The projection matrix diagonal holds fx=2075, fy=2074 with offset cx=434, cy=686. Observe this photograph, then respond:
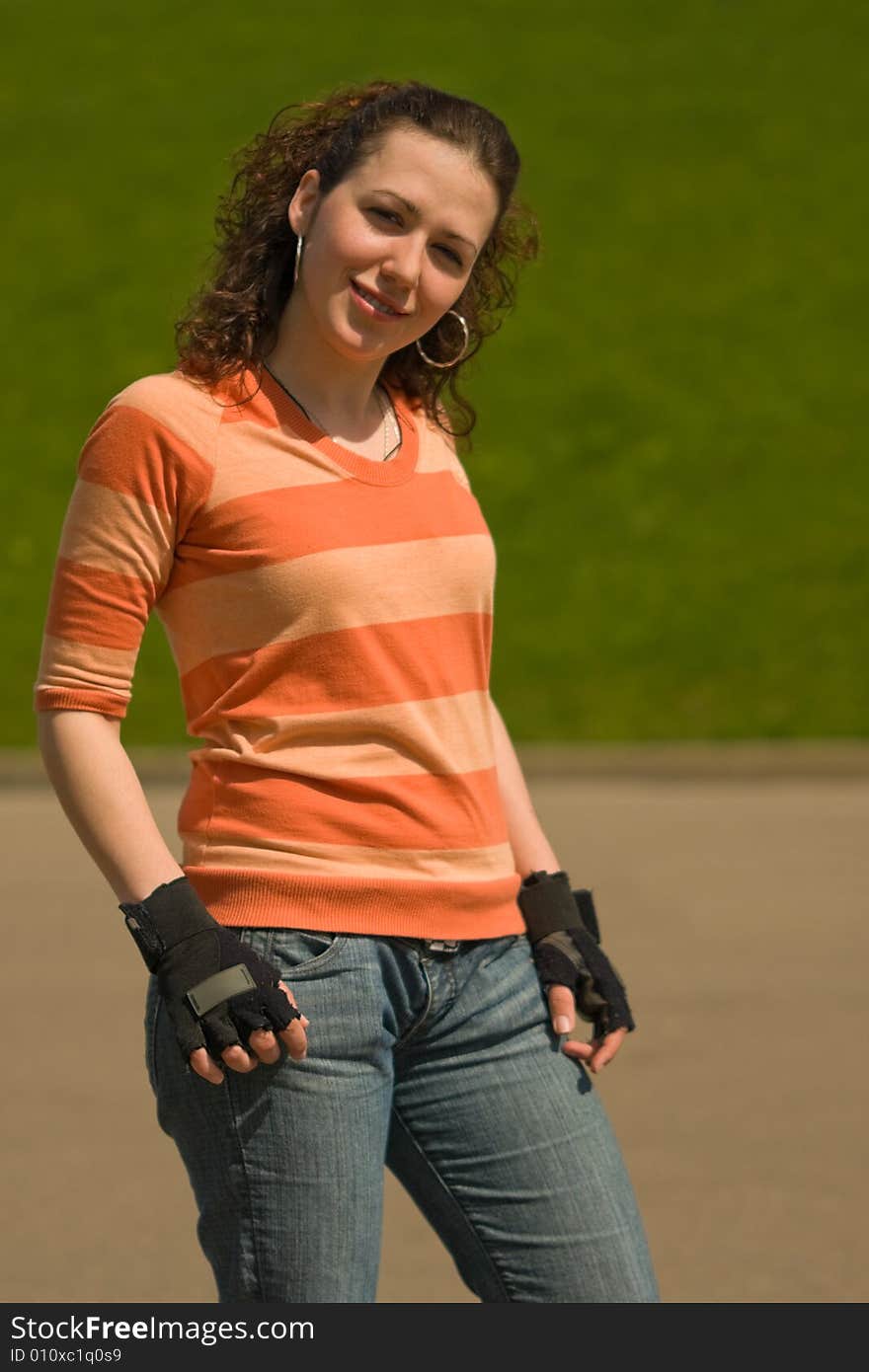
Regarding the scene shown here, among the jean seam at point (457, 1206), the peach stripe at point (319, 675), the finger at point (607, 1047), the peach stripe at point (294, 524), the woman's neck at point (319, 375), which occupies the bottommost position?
the jean seam at point (457, 1206)

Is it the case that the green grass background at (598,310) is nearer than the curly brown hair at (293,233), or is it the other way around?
the curly brown hair at (293,233)

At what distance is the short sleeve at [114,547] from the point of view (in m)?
2.36

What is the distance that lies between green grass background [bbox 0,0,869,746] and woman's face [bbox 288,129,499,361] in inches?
343

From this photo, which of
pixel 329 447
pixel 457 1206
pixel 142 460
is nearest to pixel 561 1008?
pixel 457 1206

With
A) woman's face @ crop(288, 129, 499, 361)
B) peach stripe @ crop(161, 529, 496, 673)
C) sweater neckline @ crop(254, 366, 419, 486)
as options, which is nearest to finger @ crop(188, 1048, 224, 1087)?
peach stripe @ crop(161, 529, 496, 673)

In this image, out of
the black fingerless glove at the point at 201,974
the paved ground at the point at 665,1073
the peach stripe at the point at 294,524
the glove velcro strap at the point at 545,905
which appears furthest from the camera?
the paved ground at the point at 665,1073

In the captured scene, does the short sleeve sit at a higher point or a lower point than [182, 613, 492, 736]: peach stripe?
higher

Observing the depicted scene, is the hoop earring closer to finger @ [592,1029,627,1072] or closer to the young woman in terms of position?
the young woman

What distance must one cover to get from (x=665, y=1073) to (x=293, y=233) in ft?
12.1

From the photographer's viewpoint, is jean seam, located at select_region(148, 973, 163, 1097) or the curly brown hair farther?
the curly brown hair

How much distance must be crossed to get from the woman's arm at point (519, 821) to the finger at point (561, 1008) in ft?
0.67

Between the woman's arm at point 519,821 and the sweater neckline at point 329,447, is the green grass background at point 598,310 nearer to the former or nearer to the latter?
the woman's arm at point 519,821

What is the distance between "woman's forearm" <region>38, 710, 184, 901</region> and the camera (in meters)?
2.34

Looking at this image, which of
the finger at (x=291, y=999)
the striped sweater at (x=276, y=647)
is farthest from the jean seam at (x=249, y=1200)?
the striped sweater at (x=276, y=647)
